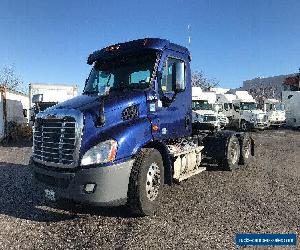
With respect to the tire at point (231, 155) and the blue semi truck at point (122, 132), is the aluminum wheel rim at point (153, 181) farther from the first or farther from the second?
the tire at point (231, 155)

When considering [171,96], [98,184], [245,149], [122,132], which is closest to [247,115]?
[245,149]

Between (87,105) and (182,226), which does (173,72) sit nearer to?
(87,105)

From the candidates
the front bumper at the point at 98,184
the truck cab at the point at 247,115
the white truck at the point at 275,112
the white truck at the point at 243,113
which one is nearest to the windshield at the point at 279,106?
the white truck at the point at 275,112

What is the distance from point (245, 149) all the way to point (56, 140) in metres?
7.47

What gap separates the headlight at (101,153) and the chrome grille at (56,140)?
27 cm

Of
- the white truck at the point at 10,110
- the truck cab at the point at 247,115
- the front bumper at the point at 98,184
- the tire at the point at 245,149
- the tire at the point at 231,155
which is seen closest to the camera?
the front bumper at the point at 98,184

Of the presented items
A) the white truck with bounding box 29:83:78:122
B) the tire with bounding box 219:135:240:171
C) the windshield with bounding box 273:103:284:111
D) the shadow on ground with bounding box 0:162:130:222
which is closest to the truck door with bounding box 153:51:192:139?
Answer: the shadow on ground with bounding box 0:162:130:222

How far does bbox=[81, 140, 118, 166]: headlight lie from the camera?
5.30 meters

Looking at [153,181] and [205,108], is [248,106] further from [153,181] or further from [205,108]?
[153,181]

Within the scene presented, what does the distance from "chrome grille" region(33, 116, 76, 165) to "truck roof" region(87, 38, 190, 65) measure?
7.34 ft

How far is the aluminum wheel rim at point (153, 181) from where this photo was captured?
600cm

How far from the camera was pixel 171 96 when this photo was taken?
23.2 feet

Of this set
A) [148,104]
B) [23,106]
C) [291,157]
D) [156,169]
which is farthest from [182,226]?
[23,106]

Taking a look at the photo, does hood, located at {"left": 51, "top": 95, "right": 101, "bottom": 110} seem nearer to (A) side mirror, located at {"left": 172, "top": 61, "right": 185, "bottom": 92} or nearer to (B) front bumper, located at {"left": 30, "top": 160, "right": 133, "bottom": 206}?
(B) front bumper, located at {"left": 30, "top": 160, "right": 133, "bottom": 206}
